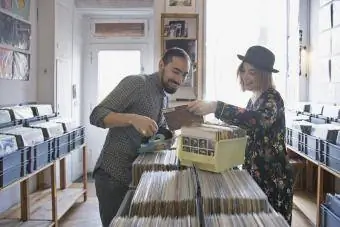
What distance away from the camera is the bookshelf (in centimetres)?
422

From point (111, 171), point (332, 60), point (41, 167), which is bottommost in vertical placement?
point (41, 167)

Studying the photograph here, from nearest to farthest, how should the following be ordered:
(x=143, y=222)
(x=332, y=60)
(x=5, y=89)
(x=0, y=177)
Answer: (x=143, y=222), (x=0, y=177), (x=5, y=89), (x=332, y=60)

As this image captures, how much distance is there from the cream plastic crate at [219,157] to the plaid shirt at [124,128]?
43cm

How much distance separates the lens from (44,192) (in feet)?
12.9

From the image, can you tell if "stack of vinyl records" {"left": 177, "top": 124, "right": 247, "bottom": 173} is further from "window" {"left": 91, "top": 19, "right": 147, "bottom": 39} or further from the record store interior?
"window" {"left": 91, "top": 19, "right": 147, "bottom": 39}

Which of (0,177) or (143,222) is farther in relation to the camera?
(0,177)

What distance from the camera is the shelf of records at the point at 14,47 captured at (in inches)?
129

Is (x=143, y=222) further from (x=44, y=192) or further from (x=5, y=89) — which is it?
(x=44, y=192)

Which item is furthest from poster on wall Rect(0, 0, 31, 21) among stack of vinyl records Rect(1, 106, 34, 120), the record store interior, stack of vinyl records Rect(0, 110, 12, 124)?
stack of vinyl records Rect(0, 110, 12, 124)

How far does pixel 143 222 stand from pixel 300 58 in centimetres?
400

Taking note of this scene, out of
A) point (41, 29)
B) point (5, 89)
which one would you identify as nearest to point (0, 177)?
point (5, 89)

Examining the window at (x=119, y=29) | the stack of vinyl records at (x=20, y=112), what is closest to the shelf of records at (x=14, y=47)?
the stack of vinyl records at (x=20, y=112)

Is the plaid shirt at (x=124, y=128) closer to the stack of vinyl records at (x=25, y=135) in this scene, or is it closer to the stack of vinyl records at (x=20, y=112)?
the stack of vinyl records at (x=25, y=135)

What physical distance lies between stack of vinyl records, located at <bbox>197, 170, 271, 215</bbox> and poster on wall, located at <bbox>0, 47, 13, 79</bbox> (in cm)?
266
